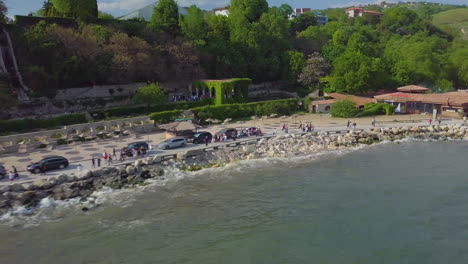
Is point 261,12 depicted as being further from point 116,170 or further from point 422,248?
point 422,248

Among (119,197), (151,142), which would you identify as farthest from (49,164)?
(151,142)

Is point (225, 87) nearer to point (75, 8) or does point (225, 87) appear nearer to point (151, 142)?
point (151, 142)

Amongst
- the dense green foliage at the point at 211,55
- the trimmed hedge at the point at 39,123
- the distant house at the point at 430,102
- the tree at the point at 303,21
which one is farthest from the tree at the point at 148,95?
the tree at the point at 303,21

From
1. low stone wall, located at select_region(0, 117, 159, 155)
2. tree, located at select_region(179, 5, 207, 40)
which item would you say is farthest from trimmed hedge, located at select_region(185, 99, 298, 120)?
tree, located at select_region(179, 5, 207, 40)

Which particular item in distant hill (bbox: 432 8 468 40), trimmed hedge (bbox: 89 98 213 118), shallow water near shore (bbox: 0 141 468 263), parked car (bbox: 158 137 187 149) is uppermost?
distant hill (bbox: 432 8 468 40)

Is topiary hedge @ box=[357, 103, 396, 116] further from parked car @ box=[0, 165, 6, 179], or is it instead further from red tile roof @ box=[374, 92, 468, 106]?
parked car @ box=[0, 165, 6, 179]

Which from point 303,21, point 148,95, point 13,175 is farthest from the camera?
point 303,21
